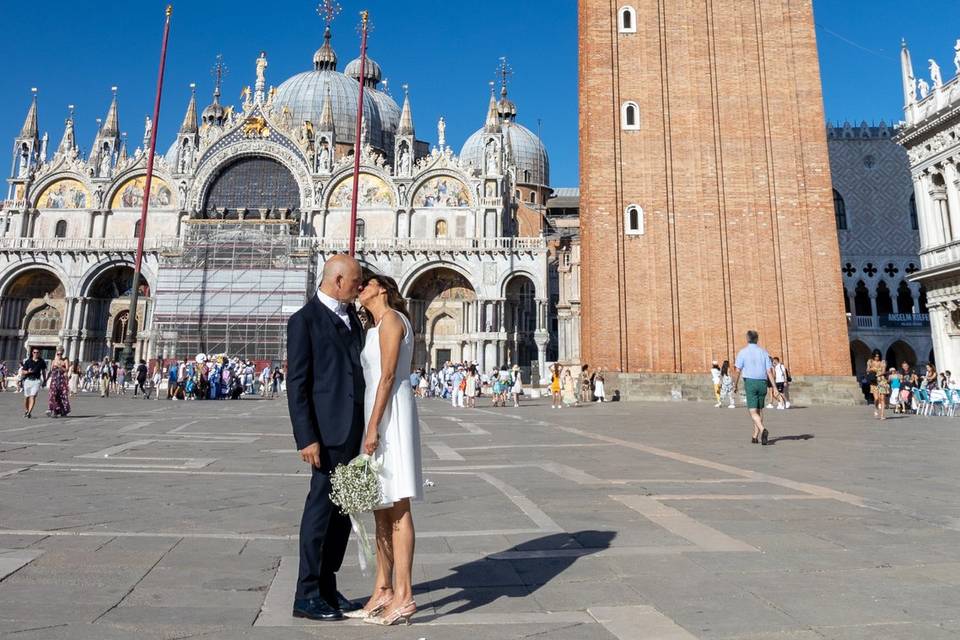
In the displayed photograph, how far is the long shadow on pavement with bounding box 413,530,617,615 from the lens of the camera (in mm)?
2717

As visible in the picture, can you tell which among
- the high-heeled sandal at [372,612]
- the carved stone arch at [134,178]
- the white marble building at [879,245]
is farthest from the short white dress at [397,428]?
the carved stone arch at [134,178]

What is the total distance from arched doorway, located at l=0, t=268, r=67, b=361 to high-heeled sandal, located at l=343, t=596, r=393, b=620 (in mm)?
41850

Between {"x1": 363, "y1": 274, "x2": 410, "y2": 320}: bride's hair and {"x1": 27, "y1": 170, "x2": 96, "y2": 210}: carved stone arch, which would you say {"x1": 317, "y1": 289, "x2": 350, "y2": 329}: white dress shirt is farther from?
{"x1": 27, "y1": 170, "x2": 96, "y2": 210}: carved stone arch

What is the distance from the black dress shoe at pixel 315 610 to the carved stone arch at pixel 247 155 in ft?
125

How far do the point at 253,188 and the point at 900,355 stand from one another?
38.2 meters

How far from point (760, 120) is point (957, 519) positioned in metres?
19.3

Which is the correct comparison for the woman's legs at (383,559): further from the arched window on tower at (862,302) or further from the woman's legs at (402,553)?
the arched window on tower at (862,302)

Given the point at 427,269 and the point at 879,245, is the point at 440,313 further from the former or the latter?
the point at 879,245

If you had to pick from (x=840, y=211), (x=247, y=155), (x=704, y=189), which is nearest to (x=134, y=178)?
(x=247, y=155)

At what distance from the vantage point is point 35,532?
3.65 meters

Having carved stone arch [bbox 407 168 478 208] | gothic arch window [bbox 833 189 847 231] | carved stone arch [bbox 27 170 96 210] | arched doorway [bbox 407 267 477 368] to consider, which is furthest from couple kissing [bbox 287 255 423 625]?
carved stone arch [bbox 27 170 96 210]

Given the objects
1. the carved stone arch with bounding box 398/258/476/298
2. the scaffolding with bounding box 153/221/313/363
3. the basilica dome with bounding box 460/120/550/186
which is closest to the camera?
the scaffolding with bounding box 153/221/313/363

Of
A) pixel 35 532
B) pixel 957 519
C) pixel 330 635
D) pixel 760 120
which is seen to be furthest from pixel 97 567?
pixel 760 120

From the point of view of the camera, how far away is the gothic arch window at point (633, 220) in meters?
20.2
